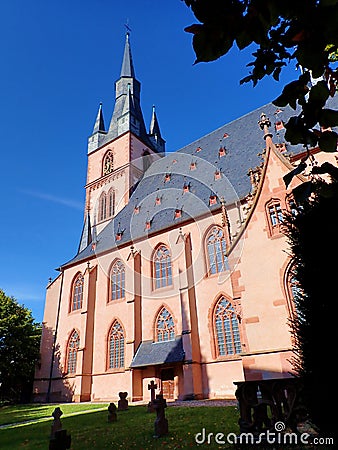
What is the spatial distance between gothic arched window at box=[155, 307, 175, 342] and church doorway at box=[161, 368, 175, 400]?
1.77 metres

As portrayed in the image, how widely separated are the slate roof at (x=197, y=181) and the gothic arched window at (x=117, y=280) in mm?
1566

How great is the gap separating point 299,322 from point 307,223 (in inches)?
63.6

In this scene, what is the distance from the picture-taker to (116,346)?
22328 mm

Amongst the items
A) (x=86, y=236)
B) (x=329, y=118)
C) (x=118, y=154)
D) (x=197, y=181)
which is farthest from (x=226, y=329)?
(x=118, y=154)

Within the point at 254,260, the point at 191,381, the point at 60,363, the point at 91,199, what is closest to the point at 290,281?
the point at 254,260

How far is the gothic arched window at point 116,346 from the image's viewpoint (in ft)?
72.1

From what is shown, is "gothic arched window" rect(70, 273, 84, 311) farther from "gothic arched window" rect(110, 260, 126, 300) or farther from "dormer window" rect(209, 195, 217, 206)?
"dormer window" rect(209, 195, 217, 206)

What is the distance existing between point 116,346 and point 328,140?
2267cm

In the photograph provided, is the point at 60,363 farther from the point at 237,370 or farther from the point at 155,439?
the point at 155,439

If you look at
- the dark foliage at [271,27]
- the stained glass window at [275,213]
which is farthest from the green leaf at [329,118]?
the stained glass window at [275,213]

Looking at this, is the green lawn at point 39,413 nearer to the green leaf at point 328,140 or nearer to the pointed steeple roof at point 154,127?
the green leaf at point 328,140

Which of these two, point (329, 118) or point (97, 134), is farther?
point (97, 134)

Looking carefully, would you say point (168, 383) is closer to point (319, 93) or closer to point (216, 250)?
→ point (216, 250)

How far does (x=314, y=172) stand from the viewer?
180 cm
